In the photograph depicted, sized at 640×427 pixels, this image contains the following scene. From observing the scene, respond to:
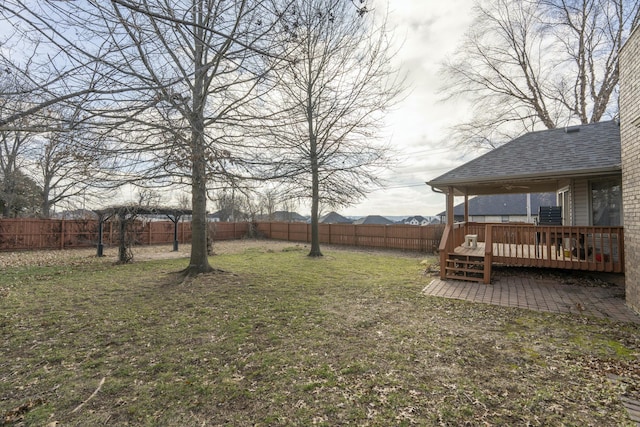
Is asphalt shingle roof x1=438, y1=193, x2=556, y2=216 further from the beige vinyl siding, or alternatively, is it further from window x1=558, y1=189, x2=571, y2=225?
the beige vinyl siding

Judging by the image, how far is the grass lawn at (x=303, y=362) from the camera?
2.38 m

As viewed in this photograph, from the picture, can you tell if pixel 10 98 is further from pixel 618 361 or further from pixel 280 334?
pixel 618 361

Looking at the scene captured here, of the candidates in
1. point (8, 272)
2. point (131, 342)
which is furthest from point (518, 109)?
point (8, 272)

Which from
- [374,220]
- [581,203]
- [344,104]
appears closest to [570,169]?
[581,203]

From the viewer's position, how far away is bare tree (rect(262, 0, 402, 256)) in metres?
9.76

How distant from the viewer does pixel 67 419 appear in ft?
7.49

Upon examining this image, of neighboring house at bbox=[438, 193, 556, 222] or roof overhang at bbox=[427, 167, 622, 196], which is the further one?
neighboring house at bbox=[438, 193, 556, 222]

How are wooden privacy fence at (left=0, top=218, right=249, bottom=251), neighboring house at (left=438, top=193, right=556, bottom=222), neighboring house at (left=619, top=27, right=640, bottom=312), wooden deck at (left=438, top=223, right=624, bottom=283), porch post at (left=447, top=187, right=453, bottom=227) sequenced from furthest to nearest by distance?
neighboring house at (left=438, top=193, right=556, bottom=222)
wooden privacy fence at (left=0, top=218, right=249, bottom=251)
porch post at (left=447, top=187, right=453, bottom=227)
wooden deck at (left=438, top=223, right=624, bottom=283)
neighboring house at (left=619, top=27, right=640, bottom=312)

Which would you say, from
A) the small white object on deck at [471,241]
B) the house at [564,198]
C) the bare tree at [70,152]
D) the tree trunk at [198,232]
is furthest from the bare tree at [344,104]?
the bare tree at [70,152]

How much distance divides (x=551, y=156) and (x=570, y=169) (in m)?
1.28

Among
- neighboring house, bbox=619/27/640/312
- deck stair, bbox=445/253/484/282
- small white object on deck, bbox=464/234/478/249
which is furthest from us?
small white object on deck, bbox=464/234/478/249

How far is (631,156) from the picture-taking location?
4.93 metres

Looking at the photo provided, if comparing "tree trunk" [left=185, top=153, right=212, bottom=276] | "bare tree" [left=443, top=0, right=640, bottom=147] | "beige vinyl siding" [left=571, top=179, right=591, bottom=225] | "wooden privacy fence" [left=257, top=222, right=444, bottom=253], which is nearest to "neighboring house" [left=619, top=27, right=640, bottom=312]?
"beige vinyl siding" [left=571, top=179, right=591, bottom=225]

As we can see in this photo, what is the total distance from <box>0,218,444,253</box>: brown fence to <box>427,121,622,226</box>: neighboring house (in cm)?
637
